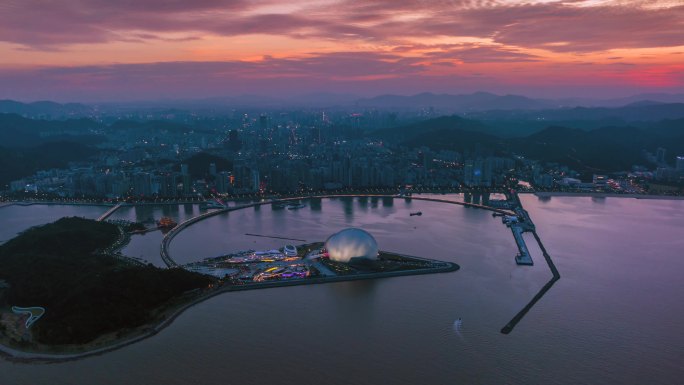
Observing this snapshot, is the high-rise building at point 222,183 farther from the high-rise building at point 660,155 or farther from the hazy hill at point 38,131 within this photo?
the high-rise building at point 660,155

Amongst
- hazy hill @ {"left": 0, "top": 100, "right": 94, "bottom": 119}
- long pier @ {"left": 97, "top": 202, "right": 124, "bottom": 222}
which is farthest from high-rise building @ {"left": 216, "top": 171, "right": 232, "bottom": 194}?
hazy hill @ {"left": 0, "top": 100, "right": 94, "bottom": 119}

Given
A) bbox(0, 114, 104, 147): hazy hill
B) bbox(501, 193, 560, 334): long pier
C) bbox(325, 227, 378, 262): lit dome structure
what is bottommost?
bbox(501, 193, 560, 334): long pier

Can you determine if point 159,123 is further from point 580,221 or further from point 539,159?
point 580,221

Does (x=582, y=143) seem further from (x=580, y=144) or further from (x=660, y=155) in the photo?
(x=660, y=155)

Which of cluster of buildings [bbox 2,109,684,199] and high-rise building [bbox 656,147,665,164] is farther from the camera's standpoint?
high-rise building [bbox 656,147,665,164]

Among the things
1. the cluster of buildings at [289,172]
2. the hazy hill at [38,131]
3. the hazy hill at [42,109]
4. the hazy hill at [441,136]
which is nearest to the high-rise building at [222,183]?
the cluster of buildings at [289,172]

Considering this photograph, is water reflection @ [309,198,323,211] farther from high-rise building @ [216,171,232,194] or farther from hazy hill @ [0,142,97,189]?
hazy hill @ [0,142,97,189]

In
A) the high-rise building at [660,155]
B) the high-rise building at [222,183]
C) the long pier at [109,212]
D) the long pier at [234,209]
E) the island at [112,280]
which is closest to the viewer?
the island at [112,280]
